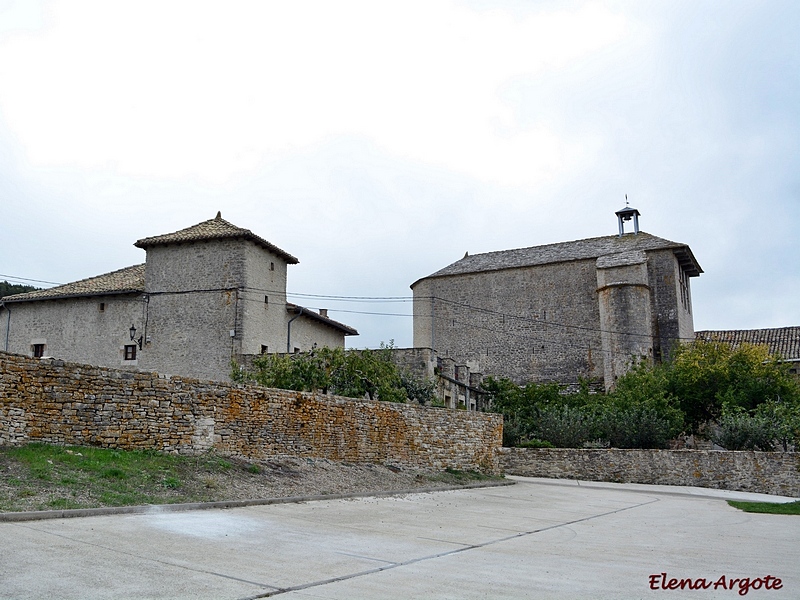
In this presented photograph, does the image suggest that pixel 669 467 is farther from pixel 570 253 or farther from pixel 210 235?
pixel 570 253

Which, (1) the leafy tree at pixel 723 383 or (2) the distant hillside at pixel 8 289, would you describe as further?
(2) the distant hillside at pixel 8 289

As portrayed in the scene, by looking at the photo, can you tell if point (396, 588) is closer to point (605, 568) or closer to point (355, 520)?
point (605, 568)

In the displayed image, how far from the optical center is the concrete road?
6.05 metres

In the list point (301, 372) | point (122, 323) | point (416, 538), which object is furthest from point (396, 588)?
point (122, 323)

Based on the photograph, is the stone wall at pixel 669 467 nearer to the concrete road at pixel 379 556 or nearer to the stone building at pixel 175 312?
the stone building at pixel 175 312

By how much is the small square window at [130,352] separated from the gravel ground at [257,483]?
13379 mm

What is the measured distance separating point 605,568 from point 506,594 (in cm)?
209

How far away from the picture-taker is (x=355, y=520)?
1117 cm

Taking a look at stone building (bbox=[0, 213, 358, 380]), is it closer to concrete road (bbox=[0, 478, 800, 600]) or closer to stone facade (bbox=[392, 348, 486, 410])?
stone facade (bbox=[392, 348, 486, 410])

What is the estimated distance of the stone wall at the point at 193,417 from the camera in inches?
448

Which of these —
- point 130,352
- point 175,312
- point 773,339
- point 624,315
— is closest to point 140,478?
point 175,312

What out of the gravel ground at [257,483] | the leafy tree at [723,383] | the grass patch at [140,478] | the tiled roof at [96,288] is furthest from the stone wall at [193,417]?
the leafy tree at [723,383]

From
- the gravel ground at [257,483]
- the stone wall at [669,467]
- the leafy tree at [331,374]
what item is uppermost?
the leafy tree at [331,374]

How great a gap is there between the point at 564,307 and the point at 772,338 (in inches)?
503
